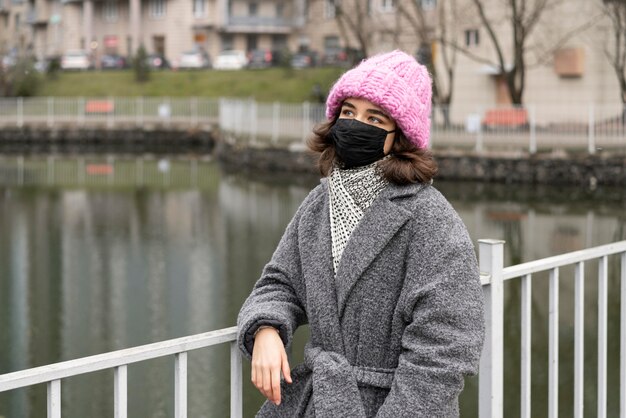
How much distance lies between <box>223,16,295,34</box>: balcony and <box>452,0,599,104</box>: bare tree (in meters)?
32.3

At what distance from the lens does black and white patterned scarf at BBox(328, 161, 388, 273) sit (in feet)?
7.72

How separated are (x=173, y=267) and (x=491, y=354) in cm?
1028

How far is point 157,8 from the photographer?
60.0 meters

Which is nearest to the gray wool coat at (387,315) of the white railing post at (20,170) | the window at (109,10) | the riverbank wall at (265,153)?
the riverbank wall at (265,153)

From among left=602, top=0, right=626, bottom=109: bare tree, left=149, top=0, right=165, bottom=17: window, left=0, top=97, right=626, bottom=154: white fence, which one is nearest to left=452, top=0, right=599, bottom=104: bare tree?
left=602, top=0, right=626, bottom=109: bare tree

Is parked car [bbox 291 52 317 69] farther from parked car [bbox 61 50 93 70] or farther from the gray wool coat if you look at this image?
the gray wool coat

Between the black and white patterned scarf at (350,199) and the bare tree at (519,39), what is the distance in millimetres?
22750

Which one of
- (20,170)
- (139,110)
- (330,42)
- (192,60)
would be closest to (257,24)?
(330,42)

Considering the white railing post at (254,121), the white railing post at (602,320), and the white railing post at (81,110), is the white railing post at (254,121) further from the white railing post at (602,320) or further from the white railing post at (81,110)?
the white railing post at (602,320)

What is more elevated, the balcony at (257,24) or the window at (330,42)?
the balcony at (257,24)

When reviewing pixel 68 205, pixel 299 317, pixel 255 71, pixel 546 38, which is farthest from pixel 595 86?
pixel 299 317

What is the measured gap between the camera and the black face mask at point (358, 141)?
235 centimetres

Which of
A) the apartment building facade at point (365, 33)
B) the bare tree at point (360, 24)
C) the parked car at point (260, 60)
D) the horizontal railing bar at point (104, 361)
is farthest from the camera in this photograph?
the parked car at point (260, 60)

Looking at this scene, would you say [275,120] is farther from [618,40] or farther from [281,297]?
[281,297]
